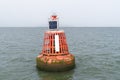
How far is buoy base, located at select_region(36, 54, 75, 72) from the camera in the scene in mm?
29383

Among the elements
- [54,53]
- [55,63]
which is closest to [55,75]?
[55,63]

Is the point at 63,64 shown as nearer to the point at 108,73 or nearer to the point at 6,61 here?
the point at 108,73

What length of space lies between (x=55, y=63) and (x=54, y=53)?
1.41 m

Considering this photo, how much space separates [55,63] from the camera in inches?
1154

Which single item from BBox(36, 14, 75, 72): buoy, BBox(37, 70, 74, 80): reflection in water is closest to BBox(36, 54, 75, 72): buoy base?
BBox(36, 14, 75, 72): buoy

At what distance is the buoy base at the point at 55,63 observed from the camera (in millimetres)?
29383

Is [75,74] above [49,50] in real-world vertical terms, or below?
→ below

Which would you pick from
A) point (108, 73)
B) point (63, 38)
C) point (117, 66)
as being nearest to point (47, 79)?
point (63, 38)

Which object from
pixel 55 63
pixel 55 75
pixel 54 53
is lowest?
pixel 55 75

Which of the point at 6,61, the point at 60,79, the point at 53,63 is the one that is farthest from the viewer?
the point at 6,61

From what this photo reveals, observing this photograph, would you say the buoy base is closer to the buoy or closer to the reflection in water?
the buoy

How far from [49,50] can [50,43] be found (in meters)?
0.89

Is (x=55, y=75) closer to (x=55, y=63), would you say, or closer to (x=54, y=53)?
(x=55, y=63)

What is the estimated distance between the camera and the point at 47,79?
27688mm
